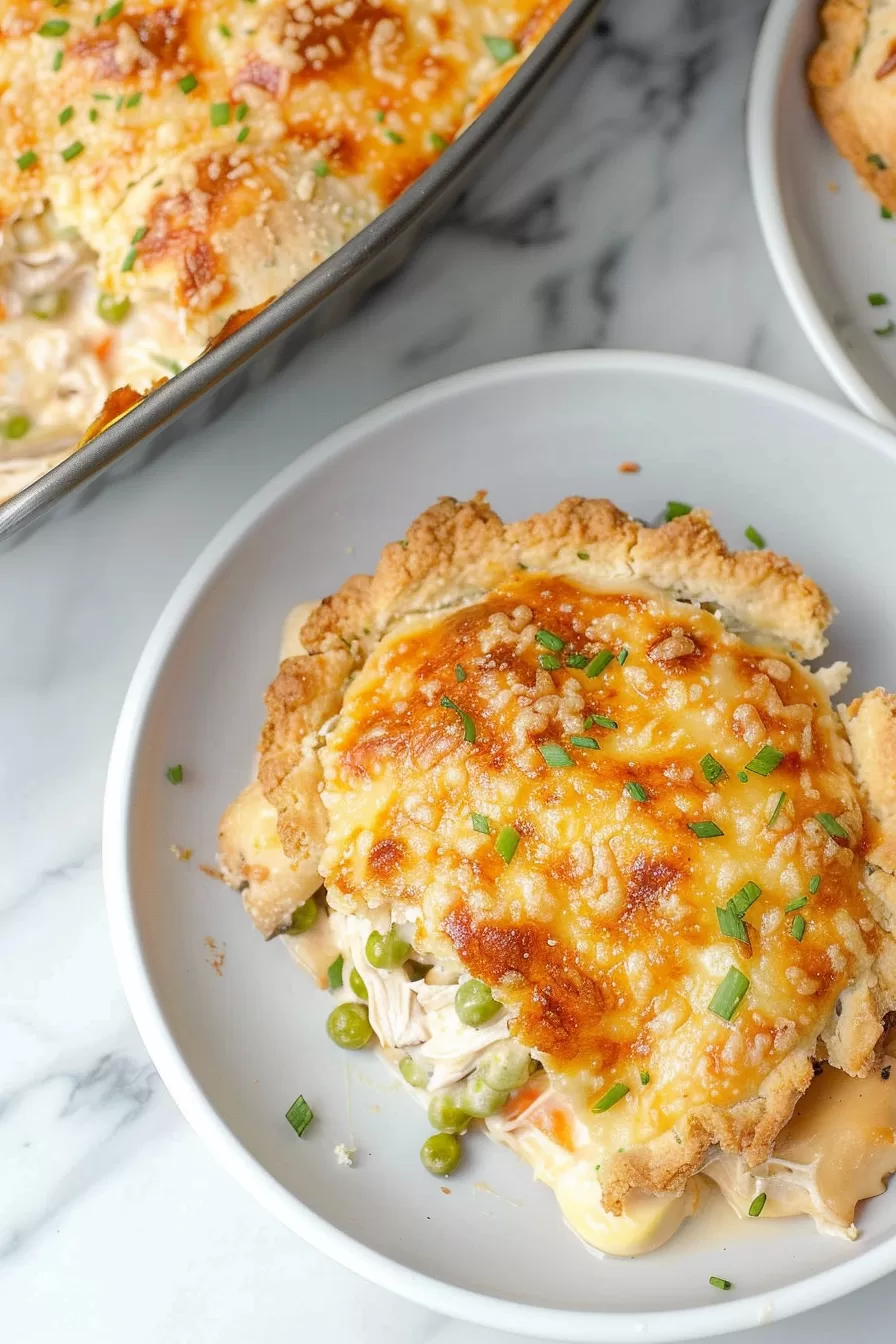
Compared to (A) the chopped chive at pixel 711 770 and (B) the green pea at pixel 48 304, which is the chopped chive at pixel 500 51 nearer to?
(B) the green pea at pixel 48 304

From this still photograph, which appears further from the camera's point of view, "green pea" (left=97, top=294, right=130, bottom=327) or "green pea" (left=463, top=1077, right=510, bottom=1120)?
"green pea" (left=97, top=294, right=130, bottom=327)

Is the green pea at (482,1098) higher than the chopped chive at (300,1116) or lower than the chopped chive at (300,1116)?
higher

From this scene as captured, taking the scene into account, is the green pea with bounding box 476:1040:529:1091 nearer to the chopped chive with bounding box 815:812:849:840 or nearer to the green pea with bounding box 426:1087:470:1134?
the green pea with bounding box 426:1087:470:1134

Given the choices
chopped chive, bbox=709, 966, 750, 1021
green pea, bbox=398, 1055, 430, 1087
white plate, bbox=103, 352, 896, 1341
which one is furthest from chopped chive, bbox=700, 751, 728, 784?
green pea, bbox=398, 1055, 430, 1087

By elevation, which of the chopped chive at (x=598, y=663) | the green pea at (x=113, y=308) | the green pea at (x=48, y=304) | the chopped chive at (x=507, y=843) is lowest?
the chopped chive at (x=507, y=843)

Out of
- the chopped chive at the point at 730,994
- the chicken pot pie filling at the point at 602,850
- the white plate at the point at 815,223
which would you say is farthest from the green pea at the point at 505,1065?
the white plate at the point at 815,223

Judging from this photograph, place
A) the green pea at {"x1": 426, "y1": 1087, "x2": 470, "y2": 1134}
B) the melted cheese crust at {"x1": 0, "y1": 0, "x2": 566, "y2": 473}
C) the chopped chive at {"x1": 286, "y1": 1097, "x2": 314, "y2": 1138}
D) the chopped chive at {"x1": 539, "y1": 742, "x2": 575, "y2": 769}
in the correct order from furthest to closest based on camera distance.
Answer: the melted cheese crust at {"x1": 0, "y1": 0, "x2": 566, "y2": 473} → the chopped chive at {"x1": 286, "y1": 1097, "x2": 314, "y2": 1138} → the green pea at {"x1": 426, "y1": 1087, "x2": 470, "y2": 1134} → the chopped chive at {"x1": 539, "y1": 742, "x2": 575, "y2": 769}

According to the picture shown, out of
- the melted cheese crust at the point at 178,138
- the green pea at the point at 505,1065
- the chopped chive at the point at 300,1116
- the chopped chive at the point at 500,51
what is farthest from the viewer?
the chopped chive at the point at 500,51
